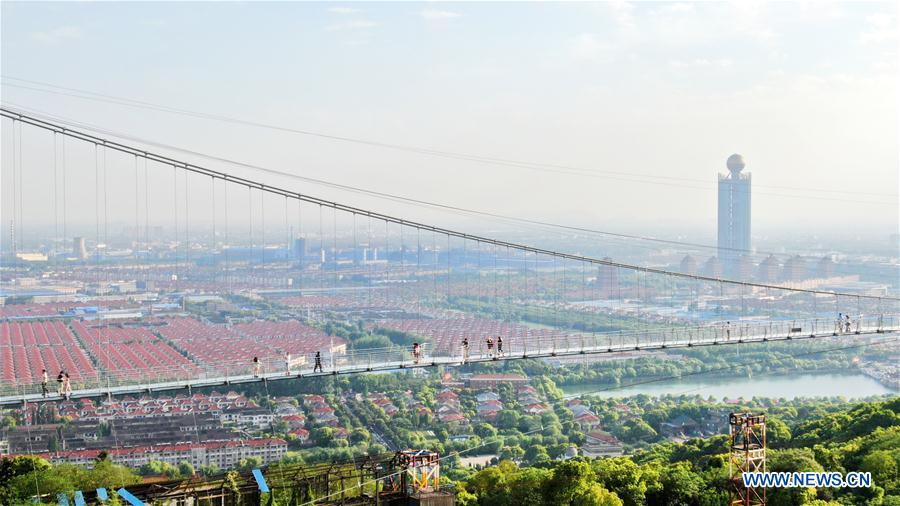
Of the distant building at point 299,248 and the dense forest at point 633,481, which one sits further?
the distant building at point 299,248

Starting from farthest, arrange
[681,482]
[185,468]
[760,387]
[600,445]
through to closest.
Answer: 1. [760,387]
2. [600,445]
3. [185,468]
4. [681,482]

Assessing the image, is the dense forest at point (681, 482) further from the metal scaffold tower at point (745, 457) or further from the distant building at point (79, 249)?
the distant building at point (79, 249)

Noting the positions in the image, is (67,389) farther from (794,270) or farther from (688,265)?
(688,265)

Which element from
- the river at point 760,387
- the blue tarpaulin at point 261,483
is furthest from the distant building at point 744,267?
the blue tarpaulin at point 261,483

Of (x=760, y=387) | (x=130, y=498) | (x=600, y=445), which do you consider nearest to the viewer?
(x=130, y=498)

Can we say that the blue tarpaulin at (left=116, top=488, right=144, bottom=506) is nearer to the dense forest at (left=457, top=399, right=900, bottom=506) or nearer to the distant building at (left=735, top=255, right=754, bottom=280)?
the dense forest at (left=457, top=399, right=900, bottom=506)

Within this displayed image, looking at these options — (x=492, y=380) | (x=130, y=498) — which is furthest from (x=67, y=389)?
(x=492, y=380)

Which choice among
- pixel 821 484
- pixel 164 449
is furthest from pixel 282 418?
pixel 821 484
